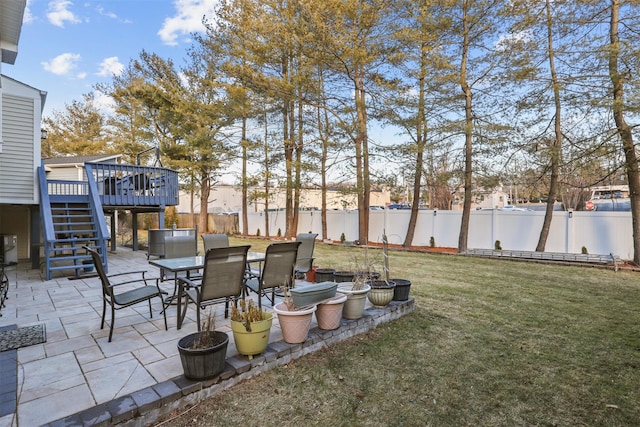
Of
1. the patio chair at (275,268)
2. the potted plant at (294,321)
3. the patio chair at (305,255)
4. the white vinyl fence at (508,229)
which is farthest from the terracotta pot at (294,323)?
the white vinyl fence at (508,229)

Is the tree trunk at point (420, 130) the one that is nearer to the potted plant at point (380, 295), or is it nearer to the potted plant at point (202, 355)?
the potted plant at point (380, 295)

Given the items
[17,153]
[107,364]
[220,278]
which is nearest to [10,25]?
[17,153]

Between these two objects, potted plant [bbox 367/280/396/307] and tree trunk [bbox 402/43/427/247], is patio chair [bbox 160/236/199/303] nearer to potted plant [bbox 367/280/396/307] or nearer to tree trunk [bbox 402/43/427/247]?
potted plant [bbox 367/280/396/307]

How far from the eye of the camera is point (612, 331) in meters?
3.79

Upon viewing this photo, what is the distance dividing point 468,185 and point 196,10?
12.5 m

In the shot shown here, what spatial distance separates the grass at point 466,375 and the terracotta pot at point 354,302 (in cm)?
Result: 26

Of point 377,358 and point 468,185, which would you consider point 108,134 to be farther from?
point 377,358

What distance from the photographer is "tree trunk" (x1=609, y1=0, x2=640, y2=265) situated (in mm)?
7141

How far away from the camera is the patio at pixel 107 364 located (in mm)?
2115

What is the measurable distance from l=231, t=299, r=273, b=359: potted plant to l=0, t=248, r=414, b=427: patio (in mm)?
84

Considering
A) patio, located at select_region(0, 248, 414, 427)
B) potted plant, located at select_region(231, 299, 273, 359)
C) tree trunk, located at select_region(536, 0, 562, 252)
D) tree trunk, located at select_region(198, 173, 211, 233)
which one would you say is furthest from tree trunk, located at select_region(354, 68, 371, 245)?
tree trunk, located at select_region(198, 173, 211, 233)

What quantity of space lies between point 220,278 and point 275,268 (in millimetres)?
823

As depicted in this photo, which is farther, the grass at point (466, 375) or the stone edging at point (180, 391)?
the grass at point (466, 375)

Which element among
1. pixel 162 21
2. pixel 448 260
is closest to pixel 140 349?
pixel 448 260
